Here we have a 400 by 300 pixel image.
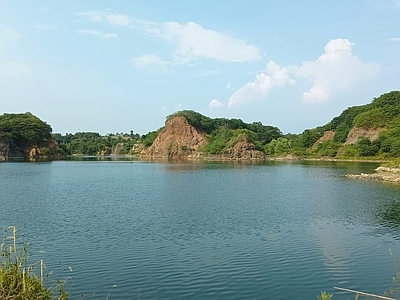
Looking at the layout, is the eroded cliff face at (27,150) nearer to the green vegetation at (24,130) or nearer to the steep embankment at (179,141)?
the green vegetation at (24,130)

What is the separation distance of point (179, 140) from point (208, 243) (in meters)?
117

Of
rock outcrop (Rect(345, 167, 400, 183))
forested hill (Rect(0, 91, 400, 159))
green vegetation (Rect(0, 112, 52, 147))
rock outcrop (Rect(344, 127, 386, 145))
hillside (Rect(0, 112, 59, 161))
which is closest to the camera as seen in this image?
rock outcrop (Rect(345, 167, 400, 183))

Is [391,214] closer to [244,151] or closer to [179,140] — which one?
[244,151]

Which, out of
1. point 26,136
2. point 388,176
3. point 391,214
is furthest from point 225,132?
point 391,214

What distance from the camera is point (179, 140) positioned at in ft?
436

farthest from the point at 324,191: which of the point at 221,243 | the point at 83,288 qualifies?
the point at 83,288

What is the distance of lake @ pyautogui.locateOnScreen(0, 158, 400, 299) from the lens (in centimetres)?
1166

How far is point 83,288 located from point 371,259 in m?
9.69

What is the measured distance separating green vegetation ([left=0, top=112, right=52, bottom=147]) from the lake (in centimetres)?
8677

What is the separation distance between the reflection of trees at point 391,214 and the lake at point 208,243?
0.37 ft

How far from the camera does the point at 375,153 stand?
91.1m

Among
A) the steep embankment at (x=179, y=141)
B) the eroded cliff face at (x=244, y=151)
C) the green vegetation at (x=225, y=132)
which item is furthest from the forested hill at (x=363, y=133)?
the steep embankment at (x=179, y=141)

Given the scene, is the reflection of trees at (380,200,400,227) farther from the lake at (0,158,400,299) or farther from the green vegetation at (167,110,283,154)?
the green vegetation at (167,110,283,154)

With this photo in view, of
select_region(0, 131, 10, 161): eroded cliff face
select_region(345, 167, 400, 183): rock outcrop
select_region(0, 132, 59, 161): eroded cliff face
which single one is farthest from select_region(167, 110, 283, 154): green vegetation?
select_region(345, 167, 400, 183): rock outcrop
